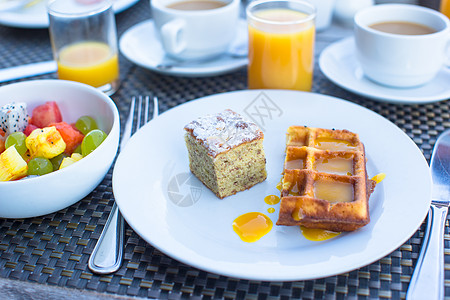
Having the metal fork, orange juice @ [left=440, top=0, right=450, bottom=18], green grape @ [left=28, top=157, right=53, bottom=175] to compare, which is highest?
orange juice @ [left=440, top=0, right=450, bottom=18]

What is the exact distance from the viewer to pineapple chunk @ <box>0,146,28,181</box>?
122 cm

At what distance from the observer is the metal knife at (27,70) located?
1957mm

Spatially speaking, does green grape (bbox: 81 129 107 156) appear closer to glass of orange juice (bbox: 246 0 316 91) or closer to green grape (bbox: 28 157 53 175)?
green grape (bbox: 28 157 53 175)

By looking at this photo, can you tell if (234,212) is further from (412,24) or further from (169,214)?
(412,24)

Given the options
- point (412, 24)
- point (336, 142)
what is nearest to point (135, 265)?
point (336, 142)

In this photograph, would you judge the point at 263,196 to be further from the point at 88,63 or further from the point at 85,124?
the point at 88,63

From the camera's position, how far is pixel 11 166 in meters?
1.23

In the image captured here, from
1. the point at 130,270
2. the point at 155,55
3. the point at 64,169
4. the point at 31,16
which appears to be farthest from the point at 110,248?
the point at 31,16

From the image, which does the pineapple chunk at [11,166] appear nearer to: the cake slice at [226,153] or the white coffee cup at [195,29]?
the cake slice at [226,153]

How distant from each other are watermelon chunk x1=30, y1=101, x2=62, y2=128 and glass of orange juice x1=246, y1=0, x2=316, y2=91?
822 mm

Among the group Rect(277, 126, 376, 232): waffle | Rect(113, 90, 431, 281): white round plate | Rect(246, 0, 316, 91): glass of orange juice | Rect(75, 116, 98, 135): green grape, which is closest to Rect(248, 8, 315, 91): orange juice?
Rect(246, 0, 316, 91): glass of orange juice

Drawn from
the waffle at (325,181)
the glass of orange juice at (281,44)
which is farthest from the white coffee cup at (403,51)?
the waffle at (325,181)

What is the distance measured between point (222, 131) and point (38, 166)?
565 millimetres

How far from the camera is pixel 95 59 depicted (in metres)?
1.86
